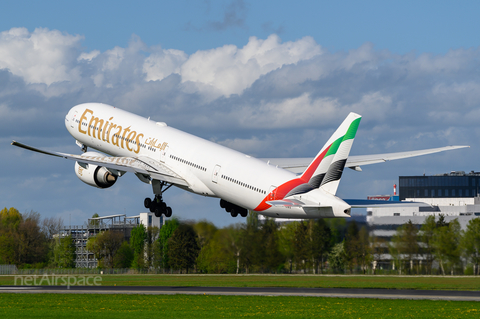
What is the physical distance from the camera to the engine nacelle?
181 feet

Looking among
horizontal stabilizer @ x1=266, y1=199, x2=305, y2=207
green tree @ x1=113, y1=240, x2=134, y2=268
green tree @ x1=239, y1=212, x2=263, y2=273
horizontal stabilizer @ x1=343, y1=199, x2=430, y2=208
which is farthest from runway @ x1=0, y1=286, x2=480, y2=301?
green tree @ x1=113, y1=240, x2=134, y2=268

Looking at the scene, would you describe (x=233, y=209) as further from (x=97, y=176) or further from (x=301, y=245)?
(x=301, y=245)

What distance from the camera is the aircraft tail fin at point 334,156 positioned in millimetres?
Answer: 42491

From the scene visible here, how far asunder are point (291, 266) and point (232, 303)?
23.8 m

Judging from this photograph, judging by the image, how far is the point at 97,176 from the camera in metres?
55.3

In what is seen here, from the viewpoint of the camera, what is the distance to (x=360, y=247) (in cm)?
6406

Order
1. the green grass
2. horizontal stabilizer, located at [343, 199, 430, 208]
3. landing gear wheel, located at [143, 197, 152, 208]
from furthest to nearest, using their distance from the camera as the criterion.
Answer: landing gear wheel, located at [143, 197, 152, 208] → horizontal stabilizer, located at [343, 199, 430, 208] → the green grass

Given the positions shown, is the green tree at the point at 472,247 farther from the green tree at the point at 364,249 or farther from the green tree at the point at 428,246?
the green tree at the point at 364,249

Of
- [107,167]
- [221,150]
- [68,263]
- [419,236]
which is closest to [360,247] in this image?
[419,236]

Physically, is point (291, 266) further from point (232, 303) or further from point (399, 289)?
point (232, 303)

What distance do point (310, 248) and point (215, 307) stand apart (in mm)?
25838

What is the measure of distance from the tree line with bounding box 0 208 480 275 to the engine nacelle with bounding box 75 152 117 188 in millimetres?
7126

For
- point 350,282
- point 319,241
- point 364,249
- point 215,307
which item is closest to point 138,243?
point 350,282

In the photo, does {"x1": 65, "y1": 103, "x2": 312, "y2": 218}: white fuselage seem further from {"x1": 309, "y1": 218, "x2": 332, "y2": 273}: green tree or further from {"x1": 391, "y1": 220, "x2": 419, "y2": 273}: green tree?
{"x1": 391, "y1": 220, "x2": 419, "y2": 273}: green tree
